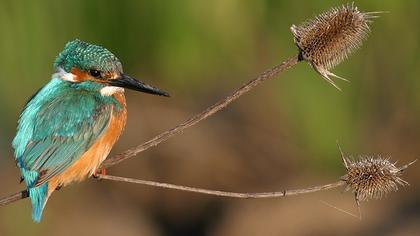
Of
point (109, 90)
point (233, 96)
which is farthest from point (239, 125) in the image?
point (233, 96)

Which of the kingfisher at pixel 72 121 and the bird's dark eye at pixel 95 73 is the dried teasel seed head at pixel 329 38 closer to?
the kingfisher at pixel 72 121

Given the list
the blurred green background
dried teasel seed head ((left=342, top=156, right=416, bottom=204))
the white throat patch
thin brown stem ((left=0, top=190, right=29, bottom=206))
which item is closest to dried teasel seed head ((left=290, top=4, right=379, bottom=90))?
dried teasel seed head ((left=342, top=156, right=416, bottom=204))

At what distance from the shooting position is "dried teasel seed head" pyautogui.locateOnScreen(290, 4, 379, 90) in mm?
3553

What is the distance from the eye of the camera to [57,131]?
406cm

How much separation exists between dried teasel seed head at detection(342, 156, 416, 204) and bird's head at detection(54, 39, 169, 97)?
1.08m

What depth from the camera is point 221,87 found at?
7.41m

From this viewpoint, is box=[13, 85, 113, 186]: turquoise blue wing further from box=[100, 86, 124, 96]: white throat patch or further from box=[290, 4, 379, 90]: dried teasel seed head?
box=[290, 4, 379, 90]: dried teasel seed head

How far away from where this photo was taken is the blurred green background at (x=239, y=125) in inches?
265

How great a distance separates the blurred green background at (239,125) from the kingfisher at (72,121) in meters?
2.39

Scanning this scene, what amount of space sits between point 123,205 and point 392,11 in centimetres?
253

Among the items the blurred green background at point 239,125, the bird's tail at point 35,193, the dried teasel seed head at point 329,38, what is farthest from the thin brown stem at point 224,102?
the blurred green background at point 239,125

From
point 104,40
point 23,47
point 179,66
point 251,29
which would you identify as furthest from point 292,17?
point 23,47

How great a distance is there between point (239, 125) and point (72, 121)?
3.28 meters

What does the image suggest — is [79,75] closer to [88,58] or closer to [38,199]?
[88,58]
